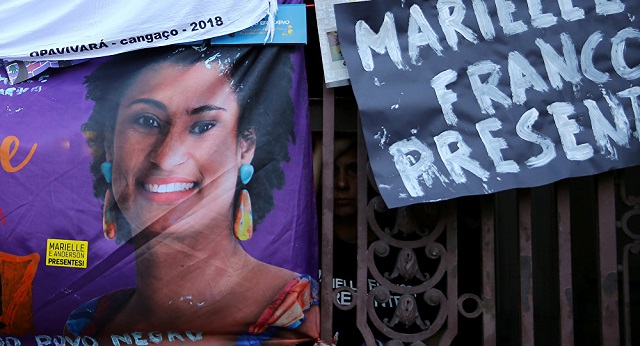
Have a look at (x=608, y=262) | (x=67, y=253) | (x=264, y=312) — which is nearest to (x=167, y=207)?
(x=67, y=253)

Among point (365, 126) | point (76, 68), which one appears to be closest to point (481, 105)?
point (365, 126)

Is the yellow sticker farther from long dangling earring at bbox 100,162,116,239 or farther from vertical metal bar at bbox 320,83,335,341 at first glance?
vertical metal bar at bbox 320,83,335,341

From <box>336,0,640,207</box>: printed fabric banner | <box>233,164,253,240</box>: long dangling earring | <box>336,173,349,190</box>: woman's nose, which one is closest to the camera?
<box>336,0,640,207</box>: printed fabric banner

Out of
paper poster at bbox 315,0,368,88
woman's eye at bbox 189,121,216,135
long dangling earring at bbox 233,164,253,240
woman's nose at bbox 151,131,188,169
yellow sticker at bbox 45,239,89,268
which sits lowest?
yellow sticker at bbox 45,239,89,268

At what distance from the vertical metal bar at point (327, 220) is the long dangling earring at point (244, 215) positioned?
0.35 meters

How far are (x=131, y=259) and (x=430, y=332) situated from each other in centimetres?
139

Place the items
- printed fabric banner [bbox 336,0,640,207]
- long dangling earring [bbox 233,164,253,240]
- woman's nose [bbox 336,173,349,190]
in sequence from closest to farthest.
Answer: printed fabric banner [bbox 336,0,640,207], long dangling earring [bbox 233,164,253,240], woman's nose [bbox 336,173,349,190]

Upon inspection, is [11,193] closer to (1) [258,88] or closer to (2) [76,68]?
(2) [76,68]

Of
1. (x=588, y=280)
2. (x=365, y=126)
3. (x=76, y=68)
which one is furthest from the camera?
(x=588, y=280)

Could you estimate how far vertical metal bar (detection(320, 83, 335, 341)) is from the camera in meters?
3.17

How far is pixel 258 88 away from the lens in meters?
3.19

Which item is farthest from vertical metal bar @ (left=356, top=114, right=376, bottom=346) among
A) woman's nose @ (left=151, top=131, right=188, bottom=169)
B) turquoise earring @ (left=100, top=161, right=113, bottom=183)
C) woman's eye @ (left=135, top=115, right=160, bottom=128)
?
turquoise earring @ (left=100, top=161, right=113, bottom=183)

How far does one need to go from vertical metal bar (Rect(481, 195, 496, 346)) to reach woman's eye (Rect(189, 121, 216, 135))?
1.29 meters

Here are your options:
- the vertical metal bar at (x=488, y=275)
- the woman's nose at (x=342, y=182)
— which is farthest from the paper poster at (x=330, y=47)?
the vertical metal bar at (x=488, y=275)
